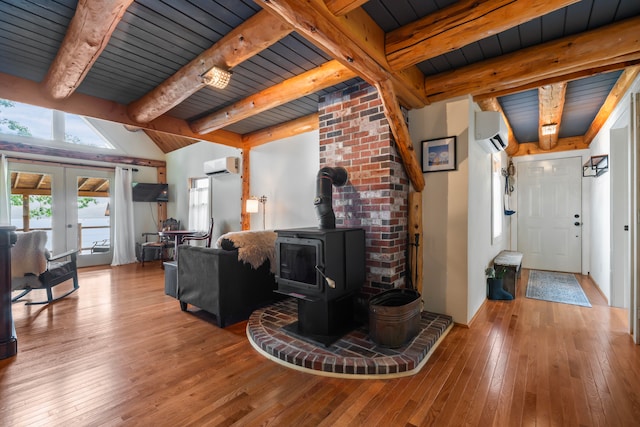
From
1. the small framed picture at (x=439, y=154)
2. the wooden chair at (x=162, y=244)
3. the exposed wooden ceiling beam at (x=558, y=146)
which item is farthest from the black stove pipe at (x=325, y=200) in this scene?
the wooden chair at (x=162, y=244)

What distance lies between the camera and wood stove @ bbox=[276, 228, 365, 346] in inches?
91.6

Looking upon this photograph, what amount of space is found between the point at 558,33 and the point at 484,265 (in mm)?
2505

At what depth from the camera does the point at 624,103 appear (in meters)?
3.01

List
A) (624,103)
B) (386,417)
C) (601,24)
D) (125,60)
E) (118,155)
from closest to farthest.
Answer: (386,417) → (601,24) → (125,60) → (624,103) → (118,155)

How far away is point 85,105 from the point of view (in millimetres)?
3367

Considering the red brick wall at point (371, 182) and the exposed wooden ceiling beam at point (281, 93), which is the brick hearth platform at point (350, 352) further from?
the exposed wooden ceiling beam at point (281, 93)

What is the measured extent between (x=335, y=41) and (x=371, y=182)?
1356 mm

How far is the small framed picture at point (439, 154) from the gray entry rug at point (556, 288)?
2411 mm

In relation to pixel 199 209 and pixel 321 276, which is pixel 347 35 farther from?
pixel 199 209

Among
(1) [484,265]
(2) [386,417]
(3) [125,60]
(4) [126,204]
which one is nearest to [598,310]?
(1) [484,265]

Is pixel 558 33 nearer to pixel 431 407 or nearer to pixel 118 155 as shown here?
pixel 431 407

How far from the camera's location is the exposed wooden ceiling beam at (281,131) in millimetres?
4242

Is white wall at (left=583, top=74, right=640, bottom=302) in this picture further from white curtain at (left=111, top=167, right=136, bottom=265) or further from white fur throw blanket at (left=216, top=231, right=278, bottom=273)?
white curtain at (left=111, top=167, right=136, bottom=265)

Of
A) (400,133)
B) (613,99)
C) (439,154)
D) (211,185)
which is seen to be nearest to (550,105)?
(613,99)
